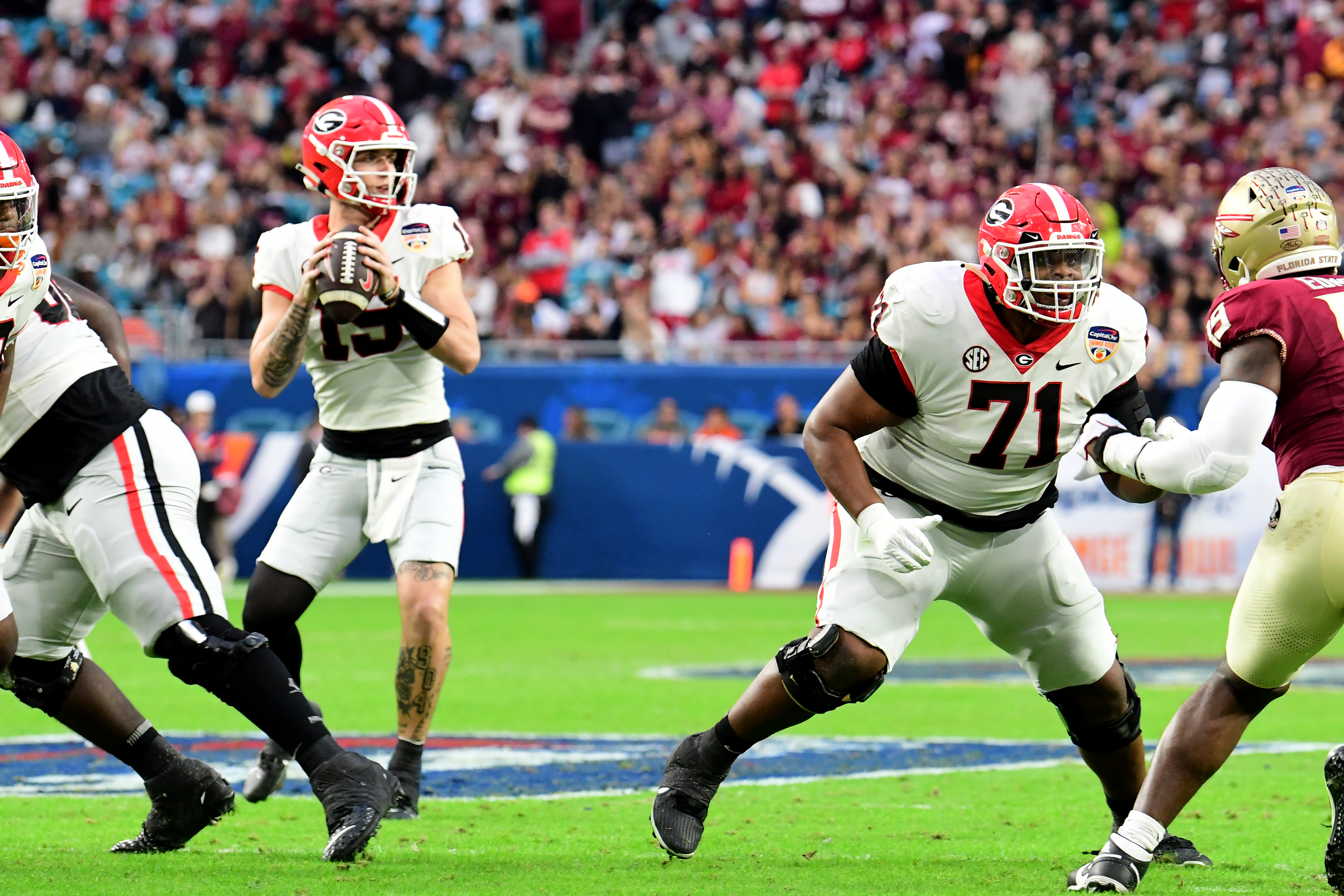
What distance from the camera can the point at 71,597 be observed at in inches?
178

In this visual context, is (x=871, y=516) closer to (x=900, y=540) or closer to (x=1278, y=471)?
(x=900, y=540)

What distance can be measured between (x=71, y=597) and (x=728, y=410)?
10377 millimetres

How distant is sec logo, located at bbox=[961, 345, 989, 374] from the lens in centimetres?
432

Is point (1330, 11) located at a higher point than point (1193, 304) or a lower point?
higher

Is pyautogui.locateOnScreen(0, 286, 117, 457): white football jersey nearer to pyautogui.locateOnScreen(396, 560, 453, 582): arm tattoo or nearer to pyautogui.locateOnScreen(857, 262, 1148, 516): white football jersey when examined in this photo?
pyautogui.locateOnScreen(396, 560, 453, 582): arm tattoo

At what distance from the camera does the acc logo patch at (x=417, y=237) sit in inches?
215

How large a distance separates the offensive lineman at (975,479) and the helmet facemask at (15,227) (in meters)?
1.96

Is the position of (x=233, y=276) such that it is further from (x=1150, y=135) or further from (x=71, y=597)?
(x=71, y=597)

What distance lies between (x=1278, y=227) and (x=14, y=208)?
10.1 feet

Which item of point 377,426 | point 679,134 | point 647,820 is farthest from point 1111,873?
A: point 679,134

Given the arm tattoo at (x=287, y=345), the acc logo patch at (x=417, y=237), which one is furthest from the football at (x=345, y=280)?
the acc logo patch at (x=417, y=237)

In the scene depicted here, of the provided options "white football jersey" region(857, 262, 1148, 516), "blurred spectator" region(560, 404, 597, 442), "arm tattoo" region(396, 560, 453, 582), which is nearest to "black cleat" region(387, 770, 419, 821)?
"arm tattoo" region(396, 560, 453, 582)

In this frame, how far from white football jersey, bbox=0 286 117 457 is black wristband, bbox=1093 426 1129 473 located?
2545 mm

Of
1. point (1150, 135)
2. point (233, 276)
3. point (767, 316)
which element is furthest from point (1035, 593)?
point (1150, 135)
